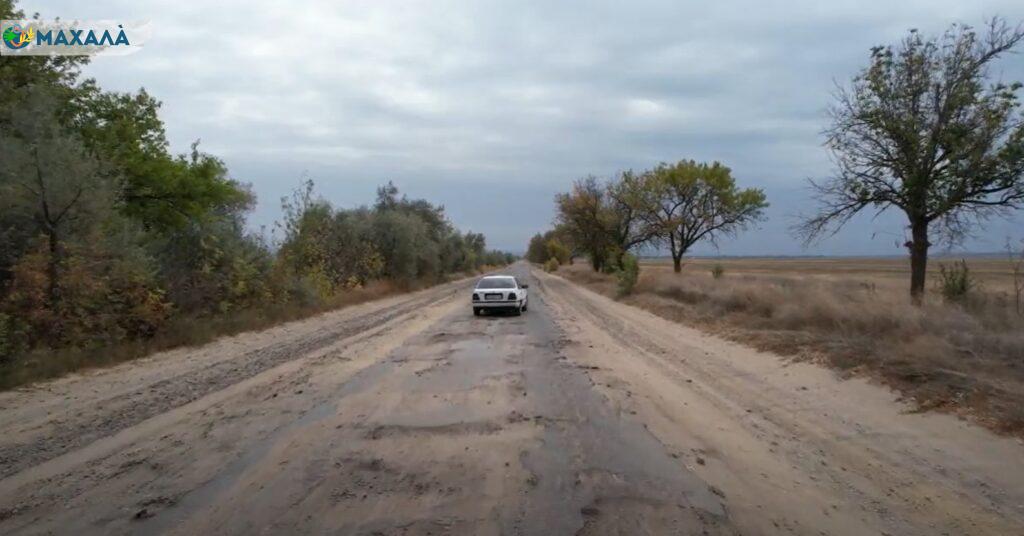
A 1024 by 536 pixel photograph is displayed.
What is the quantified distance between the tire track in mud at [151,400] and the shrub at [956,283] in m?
14.7

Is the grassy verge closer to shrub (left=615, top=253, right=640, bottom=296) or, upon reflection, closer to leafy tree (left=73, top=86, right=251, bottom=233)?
leafy tree (left=73, top=86, right=251, bottom=233)

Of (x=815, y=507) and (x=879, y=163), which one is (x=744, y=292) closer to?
(x=879, y=163)

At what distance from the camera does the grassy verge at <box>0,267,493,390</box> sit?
1061cm

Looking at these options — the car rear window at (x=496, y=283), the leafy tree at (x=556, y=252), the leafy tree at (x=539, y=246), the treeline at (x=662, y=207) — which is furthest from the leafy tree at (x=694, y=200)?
the leafy tree at (x=539, y=246)

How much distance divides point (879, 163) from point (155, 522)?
59.8ft

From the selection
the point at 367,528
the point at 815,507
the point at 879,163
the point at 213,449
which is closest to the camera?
the point at 367,528

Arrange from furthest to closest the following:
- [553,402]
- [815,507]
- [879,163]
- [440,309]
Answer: [440,309], [879,163], [553,402], [815,507]

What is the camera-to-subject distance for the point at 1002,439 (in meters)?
6.66

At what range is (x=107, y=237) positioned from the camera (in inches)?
569

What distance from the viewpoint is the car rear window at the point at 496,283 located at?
24953 mm

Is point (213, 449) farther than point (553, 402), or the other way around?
point (553, 402)

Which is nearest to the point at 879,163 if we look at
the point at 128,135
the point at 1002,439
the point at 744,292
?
the point at 744,292

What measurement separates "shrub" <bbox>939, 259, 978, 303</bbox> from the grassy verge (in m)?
17.7

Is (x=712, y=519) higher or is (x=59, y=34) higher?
(x=59, y=34)
